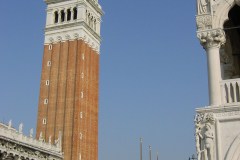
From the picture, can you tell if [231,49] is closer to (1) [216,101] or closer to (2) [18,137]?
(1) [216,101]

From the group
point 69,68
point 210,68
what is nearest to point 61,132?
point 69,68

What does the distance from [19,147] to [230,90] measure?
77.3 feet

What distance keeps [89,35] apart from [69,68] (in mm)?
5321

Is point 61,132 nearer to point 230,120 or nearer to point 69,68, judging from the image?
point 69,68

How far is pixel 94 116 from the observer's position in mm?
44656

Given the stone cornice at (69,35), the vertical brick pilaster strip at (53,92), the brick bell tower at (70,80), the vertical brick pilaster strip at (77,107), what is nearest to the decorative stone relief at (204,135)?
the brick bell tower at (70,80)

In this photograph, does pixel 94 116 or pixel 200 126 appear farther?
pixel 94 116

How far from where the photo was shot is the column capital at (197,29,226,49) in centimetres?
665

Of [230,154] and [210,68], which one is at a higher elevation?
[210,68]

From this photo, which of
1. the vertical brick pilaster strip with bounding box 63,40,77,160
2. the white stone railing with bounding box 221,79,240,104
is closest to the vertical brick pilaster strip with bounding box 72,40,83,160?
the vertical brick pilaster strip with bounding box 63,40,77,160

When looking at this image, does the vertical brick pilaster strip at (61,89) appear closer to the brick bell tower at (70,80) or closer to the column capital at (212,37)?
the brick bell tower at (70,80)

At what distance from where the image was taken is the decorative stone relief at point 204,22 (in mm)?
6730

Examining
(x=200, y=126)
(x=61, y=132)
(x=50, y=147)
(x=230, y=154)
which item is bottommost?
(x=230, y=154)

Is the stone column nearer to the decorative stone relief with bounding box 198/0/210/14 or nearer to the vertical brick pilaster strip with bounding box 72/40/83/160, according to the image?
the decorative stone relief with bounding box 198/0/210/14
